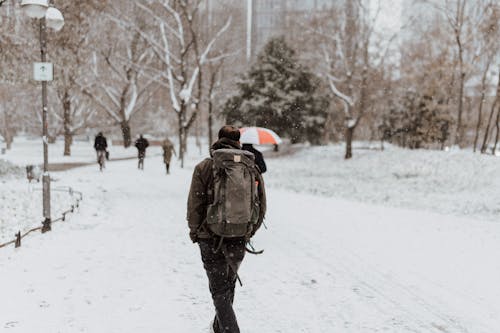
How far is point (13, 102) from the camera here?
48031mm

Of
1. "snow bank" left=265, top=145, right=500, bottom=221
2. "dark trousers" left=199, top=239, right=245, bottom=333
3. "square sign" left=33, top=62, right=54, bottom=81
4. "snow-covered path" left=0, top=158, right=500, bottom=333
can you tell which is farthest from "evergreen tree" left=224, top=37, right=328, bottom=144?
"dark trousers" left=199, top=239, right=245, bottom=333

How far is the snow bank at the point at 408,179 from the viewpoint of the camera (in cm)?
1602

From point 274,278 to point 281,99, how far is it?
29.6 metres

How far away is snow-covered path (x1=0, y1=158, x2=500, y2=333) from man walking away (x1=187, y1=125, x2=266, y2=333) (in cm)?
111

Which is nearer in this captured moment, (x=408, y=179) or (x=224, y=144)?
(x=224, y=144)

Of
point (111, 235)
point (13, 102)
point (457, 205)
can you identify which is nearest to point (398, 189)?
point (457, 205)

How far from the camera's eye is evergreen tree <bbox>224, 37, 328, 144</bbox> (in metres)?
35.2

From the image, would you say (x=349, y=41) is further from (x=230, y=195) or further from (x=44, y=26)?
(x=230, y=195)

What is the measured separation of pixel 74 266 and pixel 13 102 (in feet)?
157

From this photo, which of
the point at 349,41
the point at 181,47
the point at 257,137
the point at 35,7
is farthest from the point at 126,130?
the point at 257,137

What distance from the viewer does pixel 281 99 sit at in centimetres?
3541

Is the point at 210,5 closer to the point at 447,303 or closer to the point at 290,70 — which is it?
the point at 290,70

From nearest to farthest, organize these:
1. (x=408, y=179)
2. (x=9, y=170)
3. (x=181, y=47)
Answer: (x=9, y=170)
(x=408, y=179)
(x=181, y=47)

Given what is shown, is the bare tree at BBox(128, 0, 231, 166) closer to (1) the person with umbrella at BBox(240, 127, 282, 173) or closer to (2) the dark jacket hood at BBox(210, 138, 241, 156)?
(1) the person with umbrella at BBox(240, 127, 282, 173)
